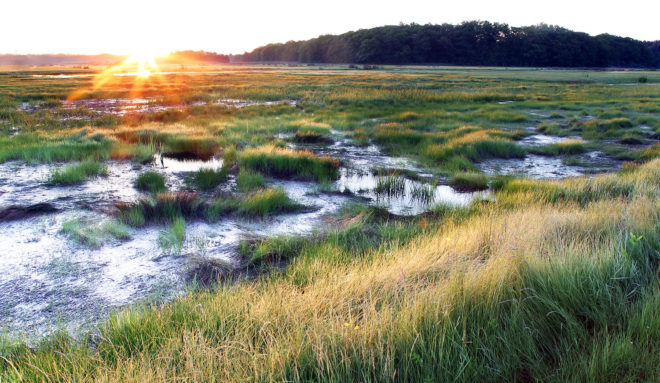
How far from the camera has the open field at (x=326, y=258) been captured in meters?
2.49

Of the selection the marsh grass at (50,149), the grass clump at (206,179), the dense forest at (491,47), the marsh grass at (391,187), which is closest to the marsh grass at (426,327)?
the marsh grass at (391,187)

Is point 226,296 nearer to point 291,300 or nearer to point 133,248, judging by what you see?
point 291,300

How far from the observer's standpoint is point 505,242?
395 cm

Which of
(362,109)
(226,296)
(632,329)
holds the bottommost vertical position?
(226,296)

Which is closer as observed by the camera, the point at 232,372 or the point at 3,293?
the point at 232,372

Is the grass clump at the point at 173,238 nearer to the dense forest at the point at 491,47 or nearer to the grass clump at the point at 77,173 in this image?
the grass clump at the point at 77,173

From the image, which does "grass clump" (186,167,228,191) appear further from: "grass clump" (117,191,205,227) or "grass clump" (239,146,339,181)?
"grass clump" (117,191,205,227)

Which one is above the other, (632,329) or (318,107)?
(318,107)

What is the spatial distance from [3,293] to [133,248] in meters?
1.59

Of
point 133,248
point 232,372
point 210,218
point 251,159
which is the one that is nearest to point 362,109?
point 251,159

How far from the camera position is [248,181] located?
9.00m

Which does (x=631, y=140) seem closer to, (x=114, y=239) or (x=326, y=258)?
(x=326, y=258)

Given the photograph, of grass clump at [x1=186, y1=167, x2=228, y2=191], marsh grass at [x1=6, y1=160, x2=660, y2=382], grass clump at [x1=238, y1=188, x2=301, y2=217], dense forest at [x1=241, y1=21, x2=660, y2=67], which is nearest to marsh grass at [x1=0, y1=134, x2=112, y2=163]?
grass clump at [x1=186, y1=167, x2=228, y2=191]

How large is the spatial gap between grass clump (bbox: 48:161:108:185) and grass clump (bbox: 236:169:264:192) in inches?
142
